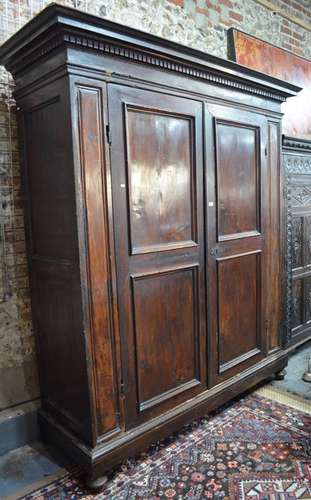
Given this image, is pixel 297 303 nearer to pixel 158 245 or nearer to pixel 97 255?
pixel 158 245

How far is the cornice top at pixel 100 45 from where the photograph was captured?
1365 millimetres

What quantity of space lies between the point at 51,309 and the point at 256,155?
1.51 metres

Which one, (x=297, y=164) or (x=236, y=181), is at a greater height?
(x=297, y=164)

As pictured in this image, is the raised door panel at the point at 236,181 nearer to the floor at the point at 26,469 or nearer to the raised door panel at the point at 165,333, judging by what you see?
the raised door panel at the point at 165,333

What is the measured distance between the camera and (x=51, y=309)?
179 cm

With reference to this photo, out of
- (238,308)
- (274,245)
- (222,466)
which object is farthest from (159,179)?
(222,466)

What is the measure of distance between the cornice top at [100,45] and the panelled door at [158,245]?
0.50ft

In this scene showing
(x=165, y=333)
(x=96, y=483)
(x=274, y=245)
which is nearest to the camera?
(x=96, y=483)

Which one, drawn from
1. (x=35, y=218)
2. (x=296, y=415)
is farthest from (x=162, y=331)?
(x=296, y=415)

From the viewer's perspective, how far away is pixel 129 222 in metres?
1.67

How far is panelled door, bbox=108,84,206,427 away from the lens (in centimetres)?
164

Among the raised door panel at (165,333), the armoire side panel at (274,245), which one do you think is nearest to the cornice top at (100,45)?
the armoire side panel at (274,245)

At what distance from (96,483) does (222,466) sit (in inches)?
23.4

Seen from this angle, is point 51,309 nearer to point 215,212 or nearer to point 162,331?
point 162,331
